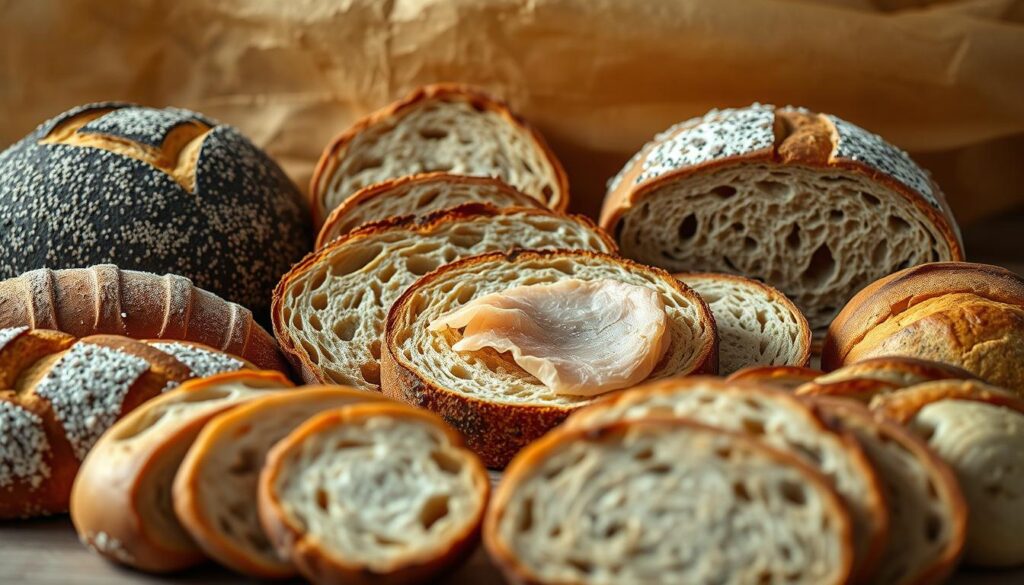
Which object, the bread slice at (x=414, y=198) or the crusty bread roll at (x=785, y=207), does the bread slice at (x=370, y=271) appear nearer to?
the bread slice at (x=414, y=198)

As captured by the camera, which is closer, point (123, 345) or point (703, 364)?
point (123, 345)

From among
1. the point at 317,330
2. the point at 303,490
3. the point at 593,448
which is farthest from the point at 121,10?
the point at 593,448

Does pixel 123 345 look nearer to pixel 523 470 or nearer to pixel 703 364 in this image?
pixel 523 470

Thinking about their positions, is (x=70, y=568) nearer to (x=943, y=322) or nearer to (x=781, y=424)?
(x=781, y=424)

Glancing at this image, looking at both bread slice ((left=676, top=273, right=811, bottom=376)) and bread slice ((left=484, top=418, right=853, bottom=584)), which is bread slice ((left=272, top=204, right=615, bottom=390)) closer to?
bread slice ((left=676, top=273, right=811, bottom=376))

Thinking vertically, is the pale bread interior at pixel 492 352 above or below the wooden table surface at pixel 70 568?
above

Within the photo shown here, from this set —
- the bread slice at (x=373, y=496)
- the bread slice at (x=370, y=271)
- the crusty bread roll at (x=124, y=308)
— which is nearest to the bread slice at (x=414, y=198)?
the bread slice at (x=370, y=271)
